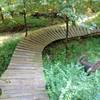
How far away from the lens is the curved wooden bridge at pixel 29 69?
713 cm

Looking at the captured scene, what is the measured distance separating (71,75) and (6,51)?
3.67m

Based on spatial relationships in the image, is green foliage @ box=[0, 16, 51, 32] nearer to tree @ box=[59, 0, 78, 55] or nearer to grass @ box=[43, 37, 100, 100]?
grass @ box=[43, 37, 100, 100]

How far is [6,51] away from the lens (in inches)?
430

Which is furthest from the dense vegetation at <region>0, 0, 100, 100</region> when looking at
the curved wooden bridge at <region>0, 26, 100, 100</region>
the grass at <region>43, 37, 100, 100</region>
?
the curved wooden bridge at <region>0, 26, 100, 100</region>

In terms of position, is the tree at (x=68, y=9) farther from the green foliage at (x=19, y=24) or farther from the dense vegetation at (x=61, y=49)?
the green foliage at (x=19, y=24)

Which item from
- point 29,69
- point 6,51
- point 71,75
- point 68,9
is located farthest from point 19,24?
point 71,75

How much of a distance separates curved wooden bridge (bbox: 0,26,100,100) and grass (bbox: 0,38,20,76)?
2.00ft

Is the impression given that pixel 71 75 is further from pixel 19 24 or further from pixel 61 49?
pixel 19 24

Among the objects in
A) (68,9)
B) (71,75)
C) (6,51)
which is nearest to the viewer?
(71,75)

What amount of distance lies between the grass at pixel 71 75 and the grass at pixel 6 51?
1316mm

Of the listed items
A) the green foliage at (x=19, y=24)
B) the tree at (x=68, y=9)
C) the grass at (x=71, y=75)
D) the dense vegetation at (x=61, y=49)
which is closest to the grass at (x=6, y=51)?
the dense vegetation at (x=61, y=49)

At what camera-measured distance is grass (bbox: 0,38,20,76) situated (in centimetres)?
1014

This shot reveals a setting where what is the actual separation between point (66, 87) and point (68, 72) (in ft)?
4.81

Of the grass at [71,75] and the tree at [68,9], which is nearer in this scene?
the grass at [71,75]
